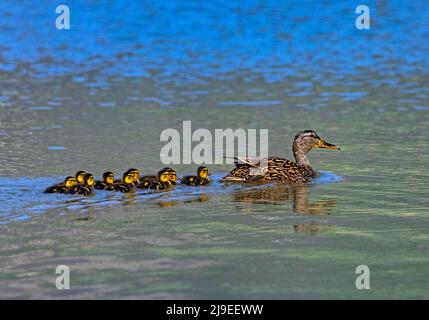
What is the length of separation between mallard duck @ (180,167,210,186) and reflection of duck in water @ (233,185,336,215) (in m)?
0.37

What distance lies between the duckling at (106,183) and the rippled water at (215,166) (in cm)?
17

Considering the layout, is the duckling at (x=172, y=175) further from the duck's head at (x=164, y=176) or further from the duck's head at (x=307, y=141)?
the duck's head at (x=307, y=141)

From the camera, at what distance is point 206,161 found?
11.9m

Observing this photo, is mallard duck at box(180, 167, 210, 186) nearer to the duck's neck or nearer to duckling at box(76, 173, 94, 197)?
duckling at box(76, 173, 94, 197)

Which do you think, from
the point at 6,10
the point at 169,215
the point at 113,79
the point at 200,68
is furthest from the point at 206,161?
the point at 6,10

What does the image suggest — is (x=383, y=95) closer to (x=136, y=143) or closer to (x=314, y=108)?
(x=314, y=108)

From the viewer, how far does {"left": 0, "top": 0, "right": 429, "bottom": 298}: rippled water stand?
284 inches

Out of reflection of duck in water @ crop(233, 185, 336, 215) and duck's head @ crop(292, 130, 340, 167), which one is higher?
duck's head @ crop(292, 130, 340, 167)

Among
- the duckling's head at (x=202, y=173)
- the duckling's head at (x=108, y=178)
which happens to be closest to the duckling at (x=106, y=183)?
the duckling's head at (x=108, y=178)

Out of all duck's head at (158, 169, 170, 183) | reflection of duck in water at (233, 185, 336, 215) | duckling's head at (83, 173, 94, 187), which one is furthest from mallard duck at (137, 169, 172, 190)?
reflection of duck in water at (233, 185, 336, 215)

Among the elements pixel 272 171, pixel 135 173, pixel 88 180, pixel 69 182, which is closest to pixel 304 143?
pixel 272 171

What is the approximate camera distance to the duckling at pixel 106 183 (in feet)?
32.5

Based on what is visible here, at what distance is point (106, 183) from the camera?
9961 mm

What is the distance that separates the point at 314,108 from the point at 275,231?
7034mm
